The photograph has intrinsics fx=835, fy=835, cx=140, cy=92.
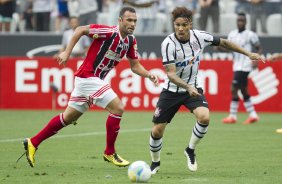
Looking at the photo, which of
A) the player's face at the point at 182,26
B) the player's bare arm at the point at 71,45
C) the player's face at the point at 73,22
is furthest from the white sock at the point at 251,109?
the player's face at the point at 182,26

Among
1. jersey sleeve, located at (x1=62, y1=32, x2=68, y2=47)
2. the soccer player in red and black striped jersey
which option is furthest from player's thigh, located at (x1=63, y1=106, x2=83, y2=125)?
jersey sleeve, located at (x1=62, y1=32, x2=68, y2=47)

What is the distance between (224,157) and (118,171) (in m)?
2.35

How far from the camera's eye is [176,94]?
1174cm

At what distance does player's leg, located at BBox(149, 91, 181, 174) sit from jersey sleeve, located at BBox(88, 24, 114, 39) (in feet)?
4.04

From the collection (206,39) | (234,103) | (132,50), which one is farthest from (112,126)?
(234,103)

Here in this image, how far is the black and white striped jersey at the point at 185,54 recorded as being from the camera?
11.4 metres

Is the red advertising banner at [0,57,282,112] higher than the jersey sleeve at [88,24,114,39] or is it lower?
lower

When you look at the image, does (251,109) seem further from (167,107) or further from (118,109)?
(167,107)

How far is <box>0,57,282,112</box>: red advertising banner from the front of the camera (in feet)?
77.1

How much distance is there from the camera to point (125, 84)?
942 inches

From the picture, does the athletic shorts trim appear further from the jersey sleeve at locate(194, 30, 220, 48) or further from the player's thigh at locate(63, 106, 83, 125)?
the player's thigh at locate(63, 106, 83, 125)

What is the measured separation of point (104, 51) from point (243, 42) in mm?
8734

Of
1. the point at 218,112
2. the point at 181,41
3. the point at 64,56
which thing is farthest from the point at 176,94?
the point at 218,112

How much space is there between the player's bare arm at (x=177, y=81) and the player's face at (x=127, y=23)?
40.4 inches
